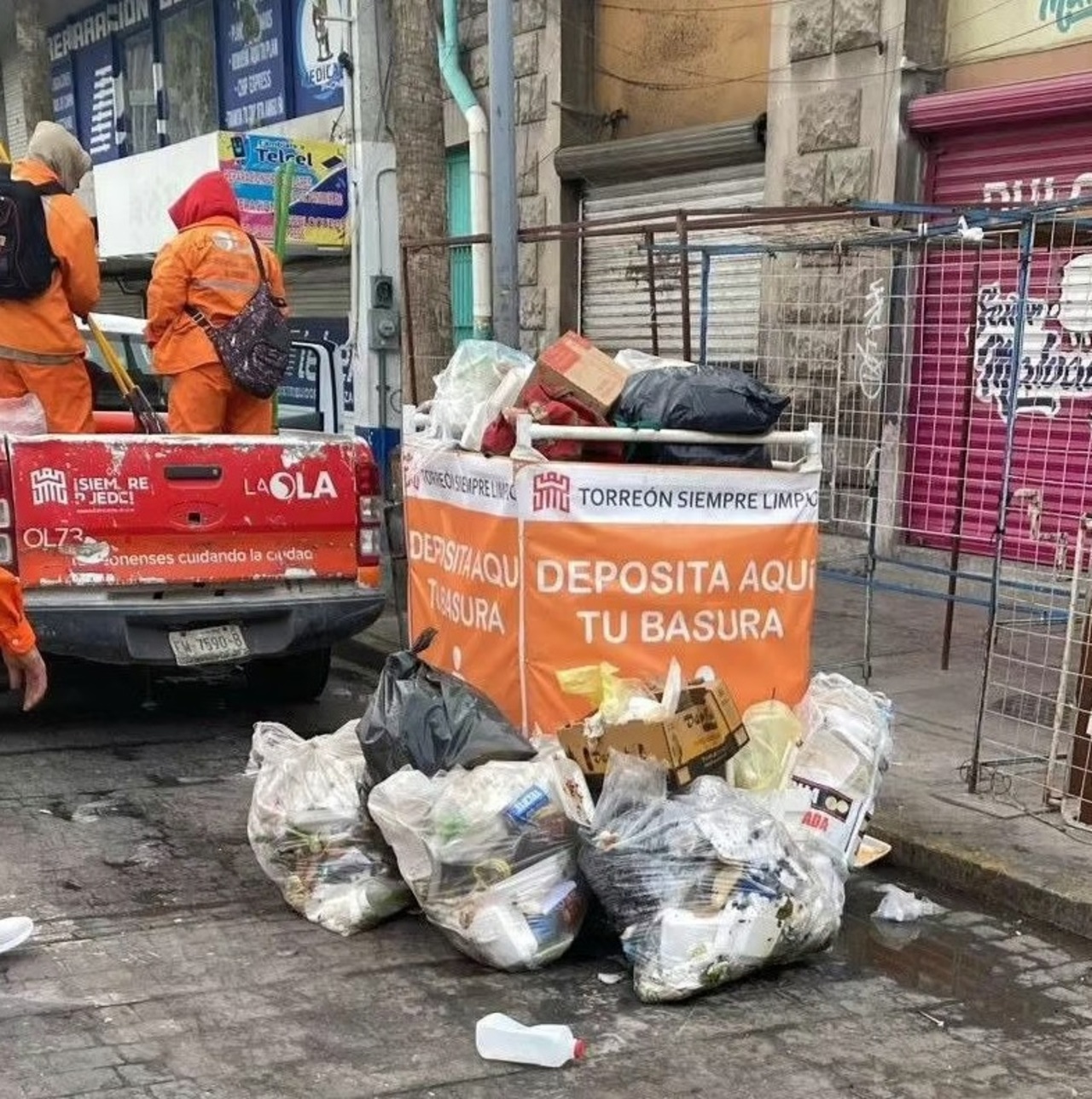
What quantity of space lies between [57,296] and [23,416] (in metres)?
0.61

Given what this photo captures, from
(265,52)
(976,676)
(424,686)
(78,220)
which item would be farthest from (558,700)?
(265,52)

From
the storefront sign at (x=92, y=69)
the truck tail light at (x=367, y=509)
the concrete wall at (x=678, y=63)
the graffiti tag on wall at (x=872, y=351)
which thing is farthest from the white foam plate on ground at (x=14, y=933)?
the storefront sign at (x=92, y=69)

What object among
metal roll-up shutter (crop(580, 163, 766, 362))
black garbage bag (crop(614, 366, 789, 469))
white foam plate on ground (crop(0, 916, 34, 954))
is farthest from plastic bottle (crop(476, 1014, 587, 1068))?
metal roll-up shutter (crop(580, 163, 766, 362))

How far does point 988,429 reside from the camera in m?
7.76

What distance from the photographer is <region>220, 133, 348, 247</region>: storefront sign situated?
38.7 feet

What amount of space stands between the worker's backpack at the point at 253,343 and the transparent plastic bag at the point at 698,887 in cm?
359

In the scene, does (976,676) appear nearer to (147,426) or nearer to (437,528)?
(437,528)

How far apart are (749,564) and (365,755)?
142 cm

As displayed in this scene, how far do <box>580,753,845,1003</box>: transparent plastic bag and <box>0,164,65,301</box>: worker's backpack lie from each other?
13.3ft

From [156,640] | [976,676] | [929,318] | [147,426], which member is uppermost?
[929,318]

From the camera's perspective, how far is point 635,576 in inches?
173

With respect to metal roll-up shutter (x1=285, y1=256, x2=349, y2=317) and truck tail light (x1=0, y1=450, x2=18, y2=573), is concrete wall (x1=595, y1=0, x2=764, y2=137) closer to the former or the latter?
metal roll-up shutter (x1=285, y1=256, x2=349, y2=317)

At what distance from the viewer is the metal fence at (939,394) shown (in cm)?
623

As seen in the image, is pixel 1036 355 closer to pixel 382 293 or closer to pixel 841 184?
pixel 841 184
